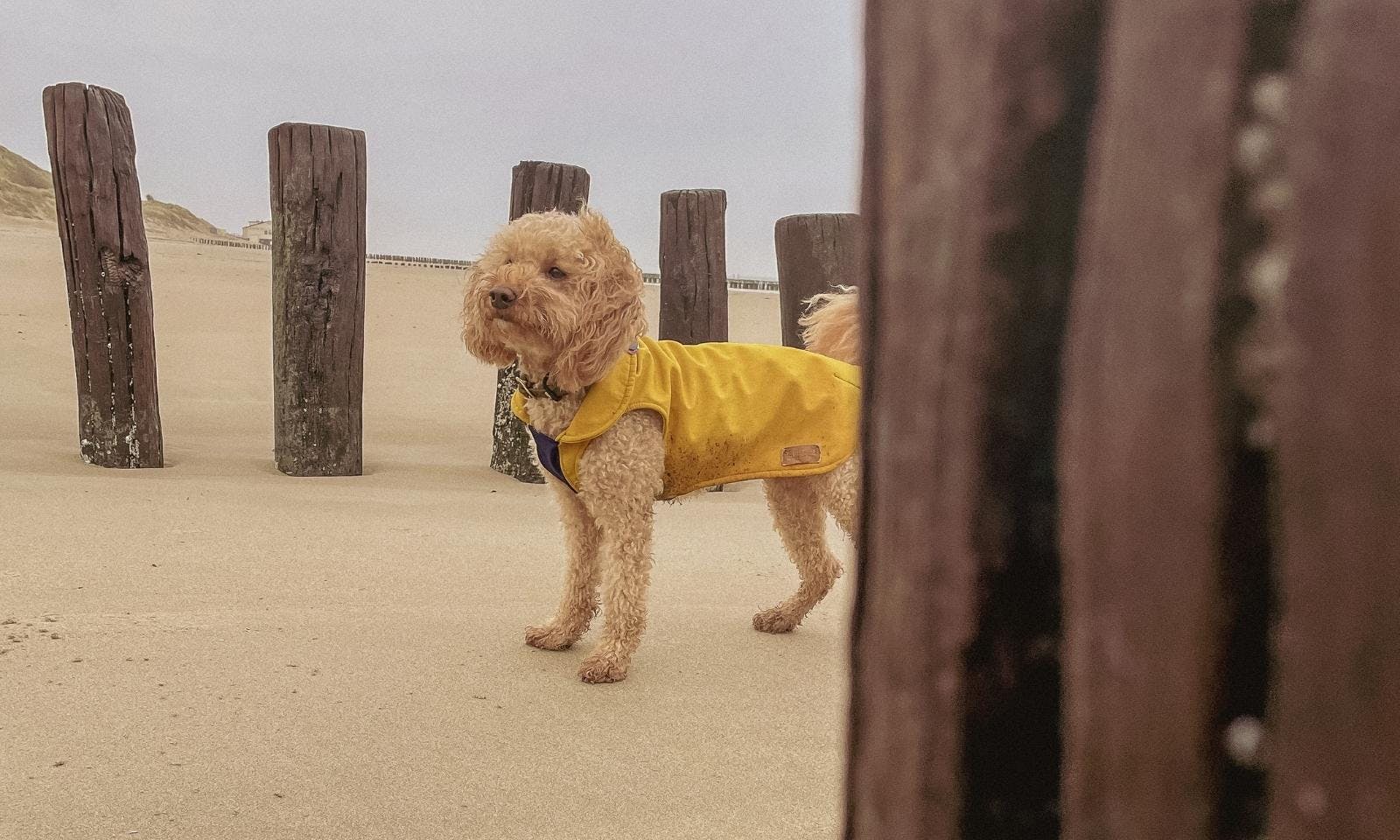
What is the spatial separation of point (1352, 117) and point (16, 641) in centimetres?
289

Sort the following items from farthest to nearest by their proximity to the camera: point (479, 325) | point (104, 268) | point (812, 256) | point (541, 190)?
point (812, 256) → point (541, 190) → point (104, 268) → point (479, 325)

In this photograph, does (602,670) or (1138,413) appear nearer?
(1138,413)

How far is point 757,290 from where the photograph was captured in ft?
85.7

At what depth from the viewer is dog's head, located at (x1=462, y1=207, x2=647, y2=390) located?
2.50 meters

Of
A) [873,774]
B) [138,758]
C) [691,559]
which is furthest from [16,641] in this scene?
[873,774]

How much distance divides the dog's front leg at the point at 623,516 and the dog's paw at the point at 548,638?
23 centimetres

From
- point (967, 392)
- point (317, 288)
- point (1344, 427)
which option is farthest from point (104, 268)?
point (1344, 427)

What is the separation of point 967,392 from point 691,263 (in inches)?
201

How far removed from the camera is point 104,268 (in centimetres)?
482

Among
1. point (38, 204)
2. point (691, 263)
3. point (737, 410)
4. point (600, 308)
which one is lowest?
point (737, 410)

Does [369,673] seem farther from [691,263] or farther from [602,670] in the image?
[691,263]

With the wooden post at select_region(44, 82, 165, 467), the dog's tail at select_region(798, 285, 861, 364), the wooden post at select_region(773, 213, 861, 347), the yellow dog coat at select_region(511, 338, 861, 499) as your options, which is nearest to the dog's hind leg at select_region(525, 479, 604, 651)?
the yellow dog coat at select_region(511, 338, 861, 499)

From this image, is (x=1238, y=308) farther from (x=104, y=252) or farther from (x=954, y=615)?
(x=104, y=252)

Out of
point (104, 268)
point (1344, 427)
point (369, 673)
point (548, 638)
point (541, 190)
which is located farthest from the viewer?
point (541, 190)
